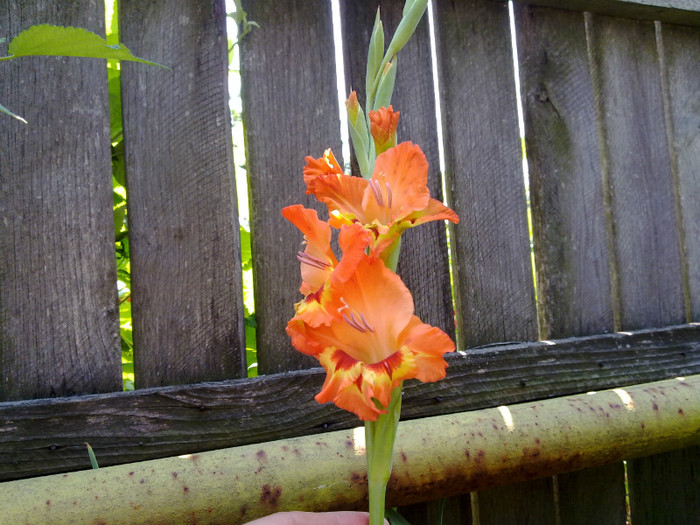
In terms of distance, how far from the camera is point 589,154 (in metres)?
1.57

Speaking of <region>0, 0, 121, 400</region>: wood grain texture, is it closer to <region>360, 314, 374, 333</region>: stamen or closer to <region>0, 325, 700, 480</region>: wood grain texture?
<region>0, 325, 700, 480</region>: wood grain texture

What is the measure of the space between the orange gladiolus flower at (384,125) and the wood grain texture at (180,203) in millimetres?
649

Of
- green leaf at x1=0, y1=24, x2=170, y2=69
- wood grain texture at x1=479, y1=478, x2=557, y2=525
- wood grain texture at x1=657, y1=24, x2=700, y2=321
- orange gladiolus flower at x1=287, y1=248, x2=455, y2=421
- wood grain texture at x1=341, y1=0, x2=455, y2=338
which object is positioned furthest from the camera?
wood grain texture at x1=657, y1=24, x2=700, y2=321

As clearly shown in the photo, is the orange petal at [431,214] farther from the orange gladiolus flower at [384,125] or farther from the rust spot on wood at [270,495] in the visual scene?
the rust spot on wood at [270,495]

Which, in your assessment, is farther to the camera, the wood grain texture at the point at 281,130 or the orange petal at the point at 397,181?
the wood grain texture at the point at 281,130

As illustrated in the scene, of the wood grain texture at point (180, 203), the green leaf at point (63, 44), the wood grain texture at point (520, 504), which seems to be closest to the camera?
the green leaf at point (63, 44)

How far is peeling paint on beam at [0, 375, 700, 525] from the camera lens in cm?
93

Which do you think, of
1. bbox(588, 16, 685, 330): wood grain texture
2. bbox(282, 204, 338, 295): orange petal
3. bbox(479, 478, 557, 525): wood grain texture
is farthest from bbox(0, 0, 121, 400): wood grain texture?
bbox(588, 16, 685, 330): wood grain texture

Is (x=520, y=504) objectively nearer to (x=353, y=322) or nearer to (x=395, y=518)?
(x=395, y=518)

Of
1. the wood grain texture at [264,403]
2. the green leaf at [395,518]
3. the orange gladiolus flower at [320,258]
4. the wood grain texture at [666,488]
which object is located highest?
the orange gladiolus flower at [320,258]

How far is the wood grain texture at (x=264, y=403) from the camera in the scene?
3.29ft

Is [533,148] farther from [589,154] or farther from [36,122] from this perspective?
[36,122]

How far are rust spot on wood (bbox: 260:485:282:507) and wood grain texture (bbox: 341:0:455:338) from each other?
486 millimetres

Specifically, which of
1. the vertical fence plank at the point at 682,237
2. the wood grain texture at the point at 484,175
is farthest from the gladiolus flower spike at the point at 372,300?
the vertical fence plank at the point at 682,237
